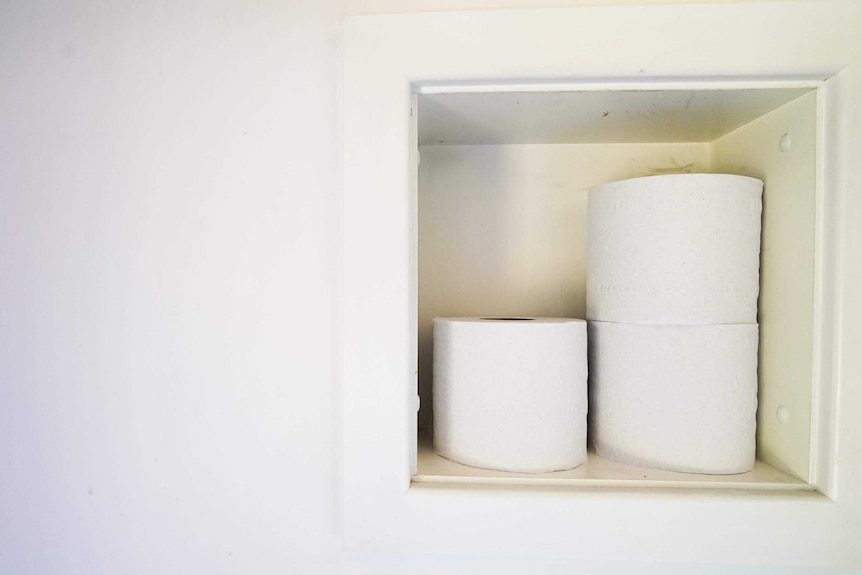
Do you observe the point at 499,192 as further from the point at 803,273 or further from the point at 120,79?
the point at 120,79

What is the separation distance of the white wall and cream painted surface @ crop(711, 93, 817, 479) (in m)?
0.19

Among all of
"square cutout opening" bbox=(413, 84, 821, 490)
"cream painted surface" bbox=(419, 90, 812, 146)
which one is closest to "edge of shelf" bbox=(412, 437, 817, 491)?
"square cutout opening" bbox=(413, 84, 821, 490)

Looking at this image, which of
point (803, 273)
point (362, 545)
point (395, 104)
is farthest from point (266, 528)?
point (803, 273)

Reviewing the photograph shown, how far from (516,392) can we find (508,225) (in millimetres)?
196

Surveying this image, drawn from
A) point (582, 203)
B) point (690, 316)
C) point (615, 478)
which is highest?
point (582, 203)

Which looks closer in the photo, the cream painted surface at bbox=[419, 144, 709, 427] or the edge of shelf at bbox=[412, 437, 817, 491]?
the edge of shelf at bbox=[412, 437, 817, 491]

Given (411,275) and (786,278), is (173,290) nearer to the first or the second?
(411,275)

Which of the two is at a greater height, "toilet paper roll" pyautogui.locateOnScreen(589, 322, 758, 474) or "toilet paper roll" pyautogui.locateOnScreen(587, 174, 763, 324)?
"toilet paper roll" pyautogui.locateOnScreen(587, 174, 763, 324)

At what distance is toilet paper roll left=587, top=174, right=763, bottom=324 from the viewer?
1.35 ft

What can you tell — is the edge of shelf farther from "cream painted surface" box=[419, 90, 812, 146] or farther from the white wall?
"cream painted surface" box=[419, 90, 812, 146]

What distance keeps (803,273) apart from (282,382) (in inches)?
18.0

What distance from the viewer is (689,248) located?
41 cm

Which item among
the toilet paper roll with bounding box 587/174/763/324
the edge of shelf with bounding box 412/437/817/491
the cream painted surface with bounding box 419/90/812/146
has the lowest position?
the edge of shelf with bounding box 412/437/817/491

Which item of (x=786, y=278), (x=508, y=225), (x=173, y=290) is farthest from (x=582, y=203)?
(x=173, y=290)
